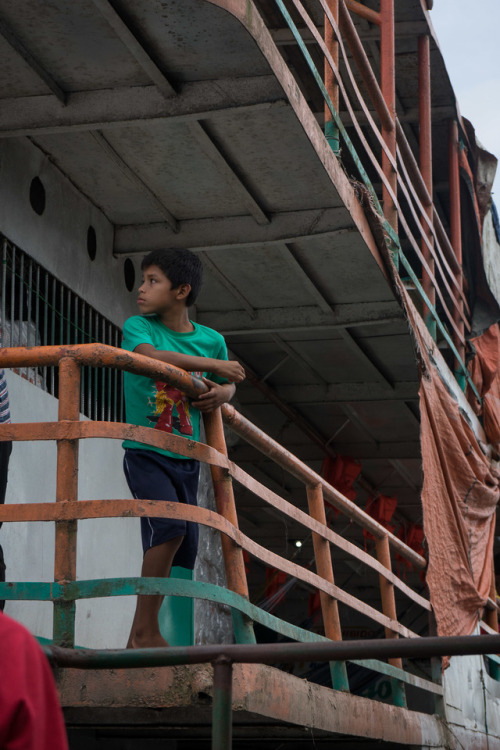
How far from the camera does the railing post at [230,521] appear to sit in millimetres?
4070

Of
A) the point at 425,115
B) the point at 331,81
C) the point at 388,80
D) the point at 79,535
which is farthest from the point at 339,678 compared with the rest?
the point at 425,115

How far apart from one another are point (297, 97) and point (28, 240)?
161 cm

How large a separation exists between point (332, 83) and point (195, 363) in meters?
2.88

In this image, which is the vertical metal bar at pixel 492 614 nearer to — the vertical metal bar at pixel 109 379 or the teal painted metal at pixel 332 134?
the vertical metal bar at pixel 109 379

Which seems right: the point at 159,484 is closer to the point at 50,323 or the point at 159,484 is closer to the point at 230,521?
the point at 230,521

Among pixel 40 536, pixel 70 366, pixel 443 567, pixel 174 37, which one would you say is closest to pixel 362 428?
pixel 443 567

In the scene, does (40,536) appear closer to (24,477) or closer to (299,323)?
(24,477)

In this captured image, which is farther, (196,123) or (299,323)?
(299,323)

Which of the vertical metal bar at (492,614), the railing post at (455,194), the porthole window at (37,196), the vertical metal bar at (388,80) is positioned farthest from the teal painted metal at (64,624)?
the railing post at (455,194)

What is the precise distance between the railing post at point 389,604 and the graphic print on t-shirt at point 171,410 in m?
2.69

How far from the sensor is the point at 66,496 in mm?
3623

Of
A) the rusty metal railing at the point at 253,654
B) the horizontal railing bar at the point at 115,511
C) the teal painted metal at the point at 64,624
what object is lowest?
the rusty metal railing at the point at 253,654

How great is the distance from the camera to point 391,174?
25.6ft

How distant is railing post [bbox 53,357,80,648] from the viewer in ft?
11.6
